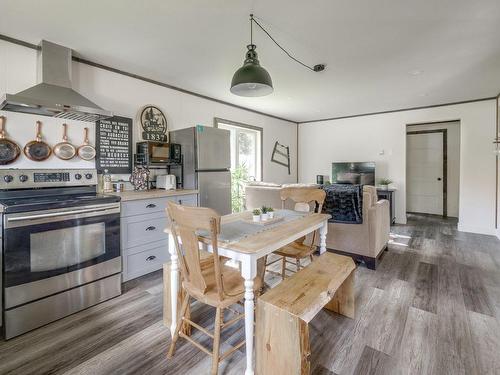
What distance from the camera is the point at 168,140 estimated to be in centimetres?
380

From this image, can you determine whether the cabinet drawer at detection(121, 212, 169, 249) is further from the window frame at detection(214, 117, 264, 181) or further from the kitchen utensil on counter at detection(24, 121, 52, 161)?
the window frame at detection(214, 117, 264, 181)

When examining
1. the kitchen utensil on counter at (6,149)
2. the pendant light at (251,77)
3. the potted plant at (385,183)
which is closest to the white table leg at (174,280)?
the pendant light at (251,77)

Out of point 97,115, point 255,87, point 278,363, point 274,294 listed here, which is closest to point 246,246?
point 274,294

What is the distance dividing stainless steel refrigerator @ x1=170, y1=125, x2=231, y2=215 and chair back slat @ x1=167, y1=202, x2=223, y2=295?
186 cm

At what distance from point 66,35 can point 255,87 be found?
1872mm

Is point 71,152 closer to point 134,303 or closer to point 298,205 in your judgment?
point 134,303

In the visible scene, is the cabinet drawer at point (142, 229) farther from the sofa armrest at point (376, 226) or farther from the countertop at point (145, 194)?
the sofa armrest at point (376, 226)

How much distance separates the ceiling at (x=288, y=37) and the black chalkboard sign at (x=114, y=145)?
69cm

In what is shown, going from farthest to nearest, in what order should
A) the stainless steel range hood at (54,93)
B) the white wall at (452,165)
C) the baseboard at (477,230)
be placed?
the white wall at (452,165), the baseboard at (477,230), the stainless steel range hood at (54,93)

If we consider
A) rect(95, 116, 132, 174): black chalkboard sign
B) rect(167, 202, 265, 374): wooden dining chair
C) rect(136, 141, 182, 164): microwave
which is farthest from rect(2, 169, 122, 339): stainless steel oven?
rect(167, 202, 265, 374): wooden dining chair

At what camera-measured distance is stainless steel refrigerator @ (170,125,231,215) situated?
3.44m

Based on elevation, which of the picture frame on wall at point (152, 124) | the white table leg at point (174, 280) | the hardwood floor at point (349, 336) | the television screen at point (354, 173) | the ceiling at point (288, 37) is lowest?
the hardwood floor at point (349, 336)

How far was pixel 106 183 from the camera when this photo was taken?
3.03 metres

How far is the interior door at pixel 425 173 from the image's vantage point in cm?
621
